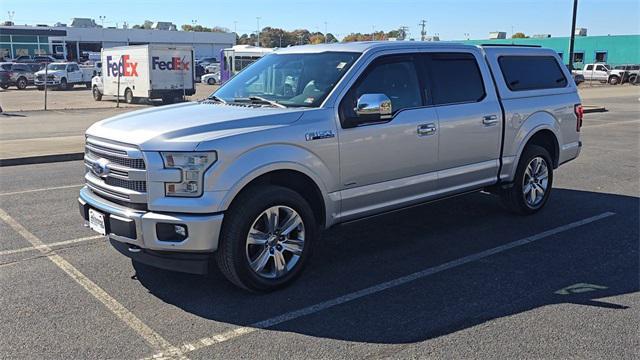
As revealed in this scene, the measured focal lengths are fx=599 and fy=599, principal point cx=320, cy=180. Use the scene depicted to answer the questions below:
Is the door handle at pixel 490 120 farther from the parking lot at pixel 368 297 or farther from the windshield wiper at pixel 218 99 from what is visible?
the windshield wiper at pixel 218 99

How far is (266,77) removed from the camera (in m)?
5.77

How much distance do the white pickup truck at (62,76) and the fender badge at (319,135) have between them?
40.7m

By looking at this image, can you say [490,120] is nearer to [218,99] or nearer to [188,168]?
[218,99]

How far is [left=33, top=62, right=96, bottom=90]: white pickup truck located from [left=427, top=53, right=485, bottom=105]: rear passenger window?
131 feet

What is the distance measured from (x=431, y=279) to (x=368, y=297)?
679 millimetres

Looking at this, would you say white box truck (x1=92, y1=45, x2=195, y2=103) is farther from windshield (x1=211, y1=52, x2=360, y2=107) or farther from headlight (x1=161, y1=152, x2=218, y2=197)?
headlight (x1=161, y1=152, x2=218, y2=197)

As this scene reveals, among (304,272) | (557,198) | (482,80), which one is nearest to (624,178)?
(557,198)

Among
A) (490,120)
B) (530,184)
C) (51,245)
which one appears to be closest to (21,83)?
(51,245)

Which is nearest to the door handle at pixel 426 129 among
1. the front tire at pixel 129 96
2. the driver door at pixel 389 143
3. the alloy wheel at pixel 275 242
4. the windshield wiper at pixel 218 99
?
the driver door at pixel 389 143

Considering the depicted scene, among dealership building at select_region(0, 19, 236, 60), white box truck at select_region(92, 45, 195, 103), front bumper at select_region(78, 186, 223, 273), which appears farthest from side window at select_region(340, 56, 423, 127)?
dealership building at select_region(0, 19, 236, 60)

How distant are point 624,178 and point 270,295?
23.9 ft

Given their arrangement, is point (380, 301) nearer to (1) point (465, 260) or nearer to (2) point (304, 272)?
(2) point (304, 272)

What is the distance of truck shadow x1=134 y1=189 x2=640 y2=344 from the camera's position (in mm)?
4176

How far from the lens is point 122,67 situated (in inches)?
1162
